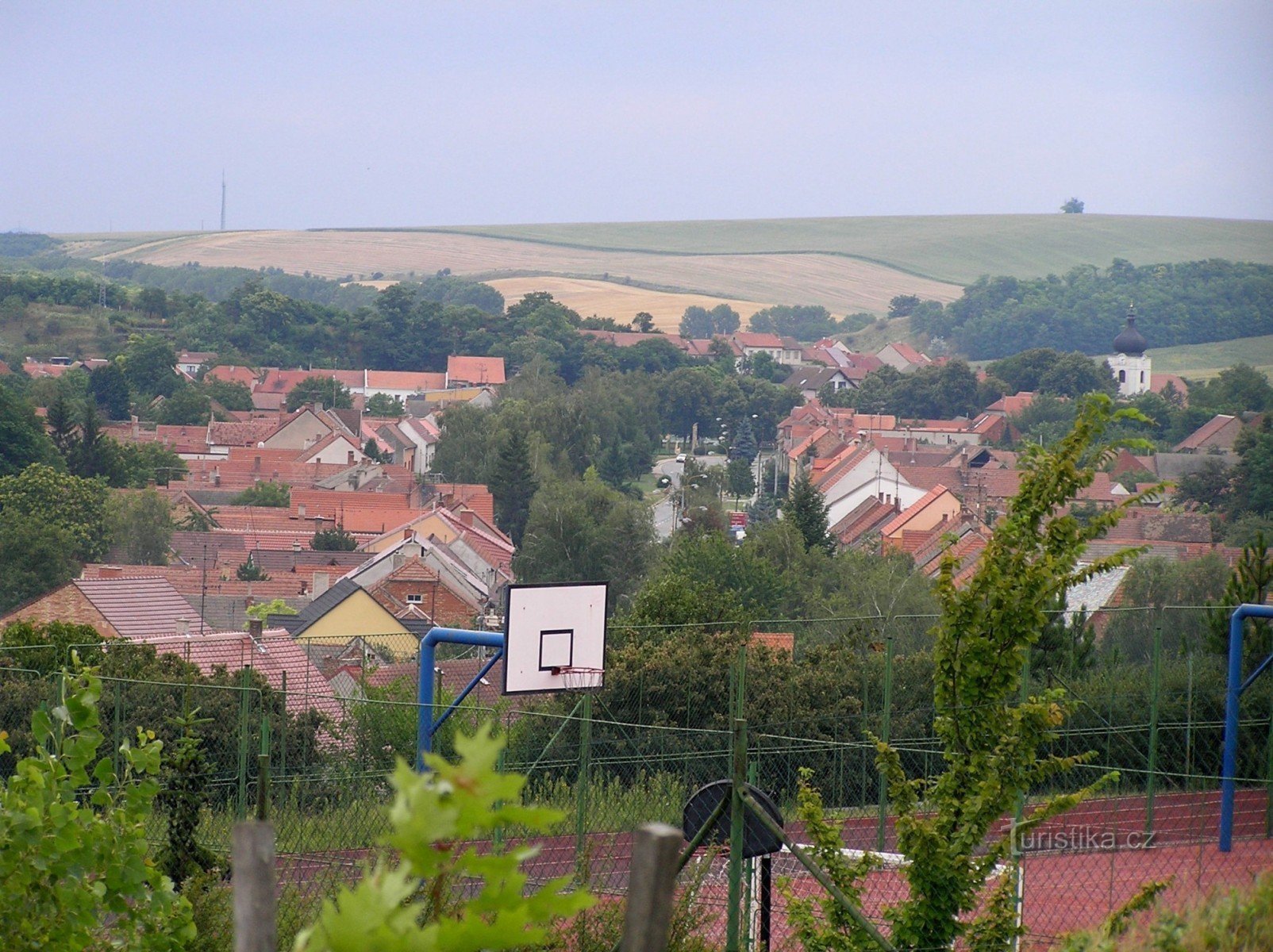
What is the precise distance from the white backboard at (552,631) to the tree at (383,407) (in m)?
86.5

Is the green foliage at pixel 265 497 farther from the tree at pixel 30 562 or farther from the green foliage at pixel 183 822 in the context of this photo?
the green foliage at pixel 183 822

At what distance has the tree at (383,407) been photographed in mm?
98562

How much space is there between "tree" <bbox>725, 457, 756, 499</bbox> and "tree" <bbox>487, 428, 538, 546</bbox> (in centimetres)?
1289

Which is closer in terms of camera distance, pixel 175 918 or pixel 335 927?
pixel 335 927

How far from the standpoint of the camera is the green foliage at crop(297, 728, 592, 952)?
1424 mm

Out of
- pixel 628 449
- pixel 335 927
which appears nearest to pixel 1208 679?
pixel 335 927

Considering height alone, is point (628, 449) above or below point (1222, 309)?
below

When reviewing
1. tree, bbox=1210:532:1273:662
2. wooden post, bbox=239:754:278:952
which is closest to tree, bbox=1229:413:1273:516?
tree, bbox=1210:532:1273:662

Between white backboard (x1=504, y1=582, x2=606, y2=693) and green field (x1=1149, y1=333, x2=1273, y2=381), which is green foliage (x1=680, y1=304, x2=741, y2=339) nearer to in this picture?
green field (x1=1149, y1=333, x2=1273, y2=381)

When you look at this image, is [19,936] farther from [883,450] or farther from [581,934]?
[883,450]

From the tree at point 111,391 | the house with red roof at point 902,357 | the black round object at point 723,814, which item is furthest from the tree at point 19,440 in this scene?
the house with red roof at point 902,357

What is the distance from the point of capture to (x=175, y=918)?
12.8 feet

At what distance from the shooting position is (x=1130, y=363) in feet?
374

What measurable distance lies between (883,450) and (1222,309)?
245 feet
